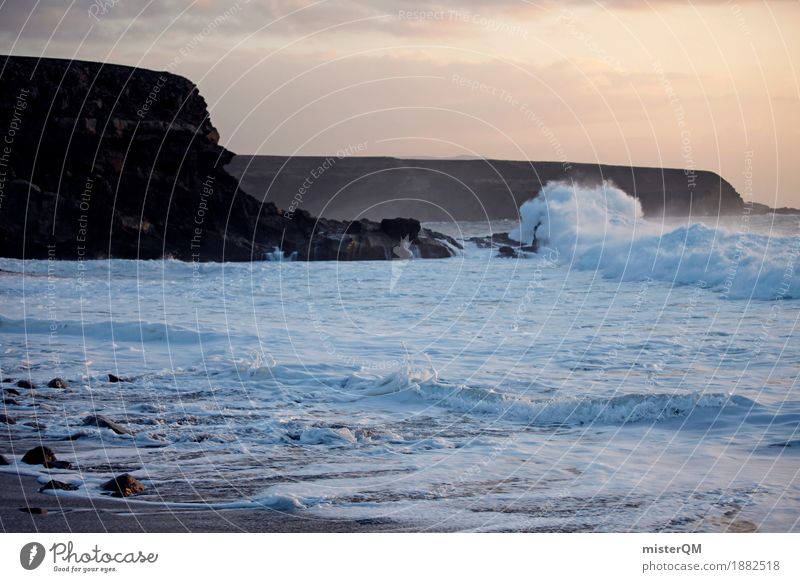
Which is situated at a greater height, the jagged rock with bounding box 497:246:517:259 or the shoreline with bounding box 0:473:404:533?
the jagged rock with bounding box 497:246:517:259

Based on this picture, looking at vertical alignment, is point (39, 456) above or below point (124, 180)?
below

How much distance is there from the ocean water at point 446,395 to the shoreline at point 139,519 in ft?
0.65

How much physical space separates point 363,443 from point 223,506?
264 cm

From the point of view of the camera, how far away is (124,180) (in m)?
39.2

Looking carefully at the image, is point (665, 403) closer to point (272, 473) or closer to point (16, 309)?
point (272, 473)

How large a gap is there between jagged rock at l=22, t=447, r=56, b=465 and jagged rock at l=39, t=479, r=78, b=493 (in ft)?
2.28

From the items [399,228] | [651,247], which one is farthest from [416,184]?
[651,247]

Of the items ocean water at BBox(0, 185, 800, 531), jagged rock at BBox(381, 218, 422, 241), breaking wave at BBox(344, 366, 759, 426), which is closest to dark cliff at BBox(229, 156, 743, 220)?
jagged rock at BBox(381, 218, 422, 241)

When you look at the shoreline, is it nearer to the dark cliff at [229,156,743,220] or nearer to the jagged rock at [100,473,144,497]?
the jagged rock at [100,473,144,497]

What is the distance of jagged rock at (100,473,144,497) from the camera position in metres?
7.74

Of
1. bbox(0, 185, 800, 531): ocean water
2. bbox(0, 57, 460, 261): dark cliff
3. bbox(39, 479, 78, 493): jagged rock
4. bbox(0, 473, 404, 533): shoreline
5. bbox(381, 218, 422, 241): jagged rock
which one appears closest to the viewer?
bbox(0, 473, 404, 533): shoreline

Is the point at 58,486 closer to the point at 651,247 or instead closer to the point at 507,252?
the point at 651,247

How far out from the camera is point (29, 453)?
8.53 metres

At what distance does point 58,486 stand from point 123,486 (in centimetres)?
56
